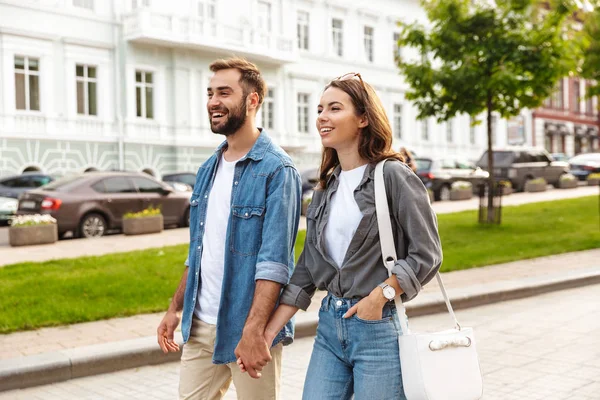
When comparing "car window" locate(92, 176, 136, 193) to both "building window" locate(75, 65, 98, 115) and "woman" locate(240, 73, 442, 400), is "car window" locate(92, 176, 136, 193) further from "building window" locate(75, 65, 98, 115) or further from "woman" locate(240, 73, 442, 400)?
"woman" locate(240, 73, 442, 400)

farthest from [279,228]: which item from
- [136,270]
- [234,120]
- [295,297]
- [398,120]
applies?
[398,120]

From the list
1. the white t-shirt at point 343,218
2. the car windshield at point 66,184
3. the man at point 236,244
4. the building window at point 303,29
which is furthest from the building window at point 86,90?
the white t-shirt at point 343,218

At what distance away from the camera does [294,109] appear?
36.9 meters

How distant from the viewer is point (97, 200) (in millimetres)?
17266

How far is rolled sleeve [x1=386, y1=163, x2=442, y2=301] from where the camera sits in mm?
2889

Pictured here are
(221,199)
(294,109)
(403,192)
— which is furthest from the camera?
(294,109)

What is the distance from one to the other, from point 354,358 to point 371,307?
225mm

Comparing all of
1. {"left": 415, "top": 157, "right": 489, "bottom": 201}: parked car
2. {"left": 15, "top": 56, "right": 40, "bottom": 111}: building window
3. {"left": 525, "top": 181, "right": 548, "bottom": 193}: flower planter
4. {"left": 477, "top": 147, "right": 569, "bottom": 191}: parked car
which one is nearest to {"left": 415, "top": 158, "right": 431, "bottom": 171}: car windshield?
{"left": 415, "top": 157, "right": 489, "bottom": 201}: parked car

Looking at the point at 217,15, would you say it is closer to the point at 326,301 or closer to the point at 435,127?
the point at 435,127

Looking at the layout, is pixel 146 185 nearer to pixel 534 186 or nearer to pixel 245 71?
pixel 245 71

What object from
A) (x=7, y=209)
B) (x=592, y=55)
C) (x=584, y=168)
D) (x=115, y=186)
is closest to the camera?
(x=115, y=186)

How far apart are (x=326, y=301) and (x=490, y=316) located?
594cm

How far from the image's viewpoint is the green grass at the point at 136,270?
8203 millimetres

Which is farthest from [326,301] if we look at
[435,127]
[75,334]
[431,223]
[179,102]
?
[435,127]
